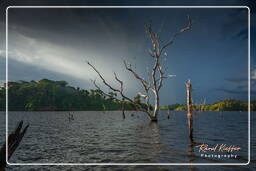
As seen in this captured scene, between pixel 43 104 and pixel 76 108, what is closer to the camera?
pixel 43 104

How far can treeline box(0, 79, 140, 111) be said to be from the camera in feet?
322

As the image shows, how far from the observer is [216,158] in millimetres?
11320

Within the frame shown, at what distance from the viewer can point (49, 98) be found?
119 m

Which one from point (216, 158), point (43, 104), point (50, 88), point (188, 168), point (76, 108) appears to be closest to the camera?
point (188, 168)

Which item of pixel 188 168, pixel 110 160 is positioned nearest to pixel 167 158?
pixel 188 168

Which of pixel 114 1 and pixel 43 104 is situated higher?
pixel 114 1

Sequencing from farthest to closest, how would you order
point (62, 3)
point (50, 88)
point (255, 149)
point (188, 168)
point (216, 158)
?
point (50, 88) < point (255, 149) < point (216, 158) < point (62, 3) < point (188, 168)

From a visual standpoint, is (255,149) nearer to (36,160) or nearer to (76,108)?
(36,160)

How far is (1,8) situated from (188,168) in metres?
12.3

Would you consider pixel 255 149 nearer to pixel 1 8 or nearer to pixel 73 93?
pixel 1 8

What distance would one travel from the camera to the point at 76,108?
5007 inches

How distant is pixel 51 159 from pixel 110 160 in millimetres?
3421

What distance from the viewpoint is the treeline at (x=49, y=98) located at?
98.2 metres

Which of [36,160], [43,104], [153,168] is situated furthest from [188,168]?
[43,104]
